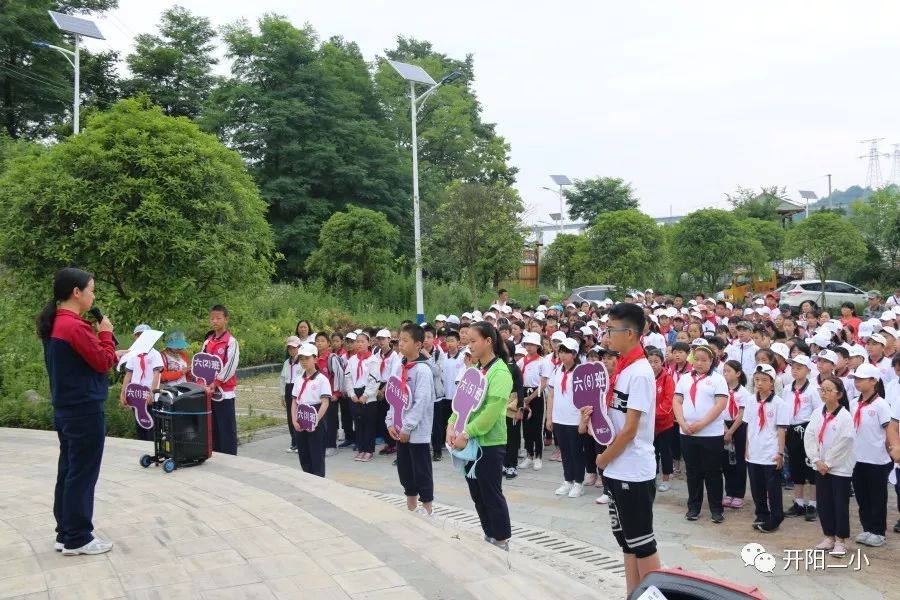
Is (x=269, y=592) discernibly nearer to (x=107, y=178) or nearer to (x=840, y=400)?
(x=840, y=400)

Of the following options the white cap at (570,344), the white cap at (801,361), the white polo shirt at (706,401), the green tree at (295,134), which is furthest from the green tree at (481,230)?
the white cap at (801,361)

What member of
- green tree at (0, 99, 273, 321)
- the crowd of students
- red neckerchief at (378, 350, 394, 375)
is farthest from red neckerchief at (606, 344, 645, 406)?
red neckerchief at (378, 350, 394, 375)

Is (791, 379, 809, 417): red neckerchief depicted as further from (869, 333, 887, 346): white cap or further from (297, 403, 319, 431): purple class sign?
(297, 403, 319, 431): purple class sign

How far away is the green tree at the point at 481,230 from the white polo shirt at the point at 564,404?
41.0ft

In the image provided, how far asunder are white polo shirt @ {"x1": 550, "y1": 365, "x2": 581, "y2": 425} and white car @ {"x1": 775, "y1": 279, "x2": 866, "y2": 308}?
79.8 ft

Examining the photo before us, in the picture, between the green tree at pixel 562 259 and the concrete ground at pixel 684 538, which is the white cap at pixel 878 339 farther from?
the green tree at pixel 562 259

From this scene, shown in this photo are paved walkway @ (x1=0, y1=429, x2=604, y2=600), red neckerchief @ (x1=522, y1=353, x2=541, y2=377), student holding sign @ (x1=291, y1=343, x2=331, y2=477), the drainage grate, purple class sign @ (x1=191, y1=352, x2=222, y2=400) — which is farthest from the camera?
red neckerchief @ (x1=522, y1=353, x2=541, y2=377)

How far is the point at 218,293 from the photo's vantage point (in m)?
10.7

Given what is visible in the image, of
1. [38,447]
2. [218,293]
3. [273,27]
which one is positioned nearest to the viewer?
[38,447]

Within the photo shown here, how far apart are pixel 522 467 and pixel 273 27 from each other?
1078 inches

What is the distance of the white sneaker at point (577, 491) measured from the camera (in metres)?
9.12

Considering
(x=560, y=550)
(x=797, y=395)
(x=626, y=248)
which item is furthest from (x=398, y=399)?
(x=626, y=248)

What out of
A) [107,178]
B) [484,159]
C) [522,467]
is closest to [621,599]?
[522,467]

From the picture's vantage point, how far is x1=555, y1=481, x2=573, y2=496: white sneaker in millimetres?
9172
